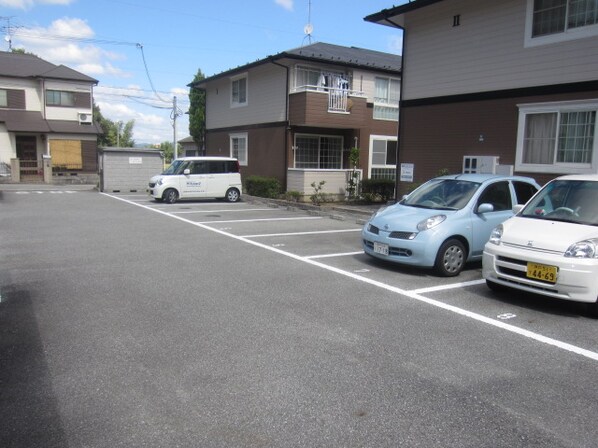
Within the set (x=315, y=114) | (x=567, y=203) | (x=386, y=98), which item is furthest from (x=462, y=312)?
(x=386, y=98)

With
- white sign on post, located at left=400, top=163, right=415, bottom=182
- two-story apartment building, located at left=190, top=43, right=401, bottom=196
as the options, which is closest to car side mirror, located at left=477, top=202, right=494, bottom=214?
white sign on post, located at left=400, top=163, right=415, bottom=182

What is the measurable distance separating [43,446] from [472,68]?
1299cm

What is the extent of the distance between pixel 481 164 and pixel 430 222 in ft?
20.0

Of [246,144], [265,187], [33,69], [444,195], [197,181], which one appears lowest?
[265,187]

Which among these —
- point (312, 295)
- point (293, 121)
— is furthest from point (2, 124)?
point (312, 295)

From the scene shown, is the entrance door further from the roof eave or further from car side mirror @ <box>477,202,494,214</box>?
car side mirror @ <box>477,202,494,214</box>

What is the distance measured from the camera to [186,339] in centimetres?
467

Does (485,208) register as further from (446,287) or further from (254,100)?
(254,100)

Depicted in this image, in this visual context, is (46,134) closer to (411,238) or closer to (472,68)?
(472,68)

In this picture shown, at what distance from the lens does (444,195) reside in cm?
820

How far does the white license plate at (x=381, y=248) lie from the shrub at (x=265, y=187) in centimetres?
1212

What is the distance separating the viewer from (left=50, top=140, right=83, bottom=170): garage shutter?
33.2 m

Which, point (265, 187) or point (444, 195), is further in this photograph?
point (265, 187)

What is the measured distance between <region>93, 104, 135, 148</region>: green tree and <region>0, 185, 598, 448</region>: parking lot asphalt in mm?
53994
